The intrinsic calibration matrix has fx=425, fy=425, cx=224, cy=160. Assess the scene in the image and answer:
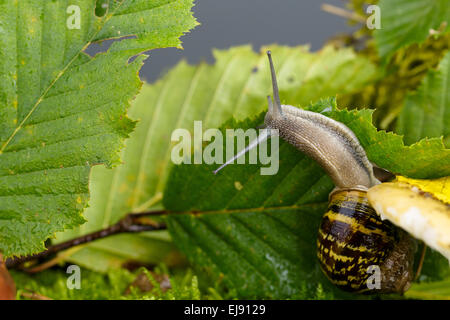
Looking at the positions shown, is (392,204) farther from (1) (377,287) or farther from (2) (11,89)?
(2) (11,89)

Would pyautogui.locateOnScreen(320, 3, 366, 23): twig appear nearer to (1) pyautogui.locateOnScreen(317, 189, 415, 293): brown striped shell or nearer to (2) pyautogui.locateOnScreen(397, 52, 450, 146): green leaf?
(2) pyautogui.locateOnScreen(397, 52, 450, 146): green leaf

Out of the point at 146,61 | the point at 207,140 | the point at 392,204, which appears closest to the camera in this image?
the point at 392,204

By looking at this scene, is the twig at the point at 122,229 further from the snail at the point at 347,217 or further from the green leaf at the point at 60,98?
the snail at the point at 347,217

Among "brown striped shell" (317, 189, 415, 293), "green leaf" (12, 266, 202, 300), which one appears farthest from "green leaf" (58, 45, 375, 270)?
"brown striped shell" (317, 189, 415, 293)

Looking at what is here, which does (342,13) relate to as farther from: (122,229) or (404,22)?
(122,229)

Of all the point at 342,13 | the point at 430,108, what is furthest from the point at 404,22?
the point at 342,13

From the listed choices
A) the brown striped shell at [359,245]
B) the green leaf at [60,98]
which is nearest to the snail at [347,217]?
the brown striped shell at [359,245]
